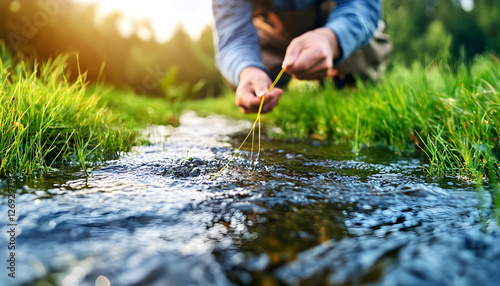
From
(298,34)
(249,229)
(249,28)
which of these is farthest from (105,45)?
(249,229)

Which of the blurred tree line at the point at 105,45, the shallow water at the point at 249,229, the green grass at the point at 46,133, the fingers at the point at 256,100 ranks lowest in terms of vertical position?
the shallow water at the point at 249,229

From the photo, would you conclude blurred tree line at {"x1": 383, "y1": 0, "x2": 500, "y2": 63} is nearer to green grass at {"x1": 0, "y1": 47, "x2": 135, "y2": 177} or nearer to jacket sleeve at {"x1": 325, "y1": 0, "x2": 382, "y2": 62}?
jacket sleeve at {"x1": 325, "y1": 0, "x2": 382, "y2": 62}

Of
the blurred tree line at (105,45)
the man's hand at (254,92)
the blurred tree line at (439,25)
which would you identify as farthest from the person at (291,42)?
the blurred tree line at (439,25)

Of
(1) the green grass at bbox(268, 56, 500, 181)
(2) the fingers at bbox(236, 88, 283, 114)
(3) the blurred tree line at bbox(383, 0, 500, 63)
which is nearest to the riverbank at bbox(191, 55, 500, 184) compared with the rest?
(1) the green grass at bbox(268, 56, 500, 181)

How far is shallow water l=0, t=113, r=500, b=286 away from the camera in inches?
25.6

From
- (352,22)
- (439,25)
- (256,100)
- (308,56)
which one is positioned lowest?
(256,100)

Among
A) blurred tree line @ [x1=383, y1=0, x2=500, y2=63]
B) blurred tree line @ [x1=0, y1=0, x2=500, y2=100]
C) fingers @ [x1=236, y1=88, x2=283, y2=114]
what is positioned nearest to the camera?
fingers @ [x1=236, y1=88, x2=283, y2=114]

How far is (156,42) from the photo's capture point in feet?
34.6

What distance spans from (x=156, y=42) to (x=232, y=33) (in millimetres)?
8725

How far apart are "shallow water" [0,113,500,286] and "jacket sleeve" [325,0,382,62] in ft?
3.86

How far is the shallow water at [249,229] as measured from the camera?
651mm

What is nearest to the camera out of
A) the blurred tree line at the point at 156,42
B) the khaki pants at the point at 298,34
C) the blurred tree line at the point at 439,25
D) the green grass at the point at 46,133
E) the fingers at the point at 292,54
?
the green grass at the point at 46,133

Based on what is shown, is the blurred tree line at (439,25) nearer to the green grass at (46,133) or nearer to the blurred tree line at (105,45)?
the blurred tree line at (105,45)

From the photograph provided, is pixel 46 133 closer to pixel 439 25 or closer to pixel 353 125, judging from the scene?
pixel 353 125
